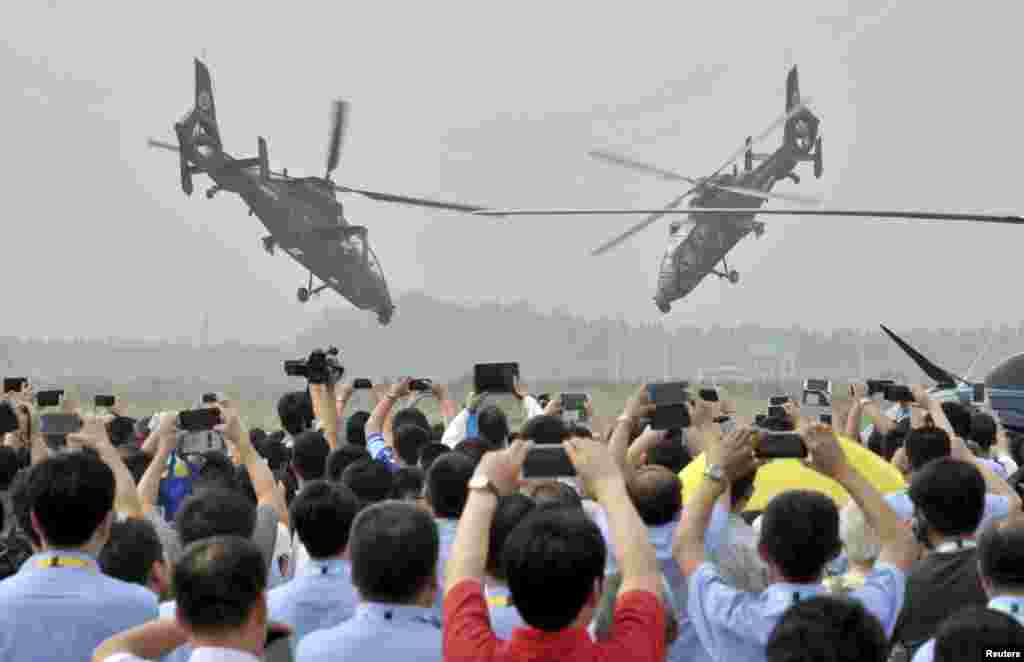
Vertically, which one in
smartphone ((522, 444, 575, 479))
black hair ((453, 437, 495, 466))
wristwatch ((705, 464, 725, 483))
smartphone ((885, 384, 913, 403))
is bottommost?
black hair ((453, 437, 495, 466))

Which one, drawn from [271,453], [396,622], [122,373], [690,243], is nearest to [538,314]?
[122,373]

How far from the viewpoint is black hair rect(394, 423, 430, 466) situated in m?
7.24

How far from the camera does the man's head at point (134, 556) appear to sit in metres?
3.94

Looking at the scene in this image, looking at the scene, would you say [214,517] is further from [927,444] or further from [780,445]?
[927,444]

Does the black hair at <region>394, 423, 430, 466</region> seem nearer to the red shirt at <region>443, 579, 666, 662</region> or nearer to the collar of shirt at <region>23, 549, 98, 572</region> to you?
the collar of shirt at <region>23, 549, 98, 572</region>

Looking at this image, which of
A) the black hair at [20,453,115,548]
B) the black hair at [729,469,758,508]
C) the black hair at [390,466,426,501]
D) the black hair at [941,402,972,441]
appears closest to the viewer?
the black hair at [20,453,115,548]

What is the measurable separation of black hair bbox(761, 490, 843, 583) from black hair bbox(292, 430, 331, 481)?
132 inches

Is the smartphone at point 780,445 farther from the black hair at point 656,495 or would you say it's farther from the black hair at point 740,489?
the black hair at point 740,489

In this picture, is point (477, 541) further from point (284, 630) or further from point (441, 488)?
point (441, 488)

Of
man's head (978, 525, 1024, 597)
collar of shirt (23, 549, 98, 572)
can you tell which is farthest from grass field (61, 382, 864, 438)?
man's head (978, 525, 1024, 597)

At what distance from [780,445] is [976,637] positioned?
1.09 m

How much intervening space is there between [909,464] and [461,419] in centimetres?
296

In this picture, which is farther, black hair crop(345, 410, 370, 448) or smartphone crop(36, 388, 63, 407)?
black hair crop(345, 410, 370, 448)

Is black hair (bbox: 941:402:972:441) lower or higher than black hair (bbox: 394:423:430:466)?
higher
